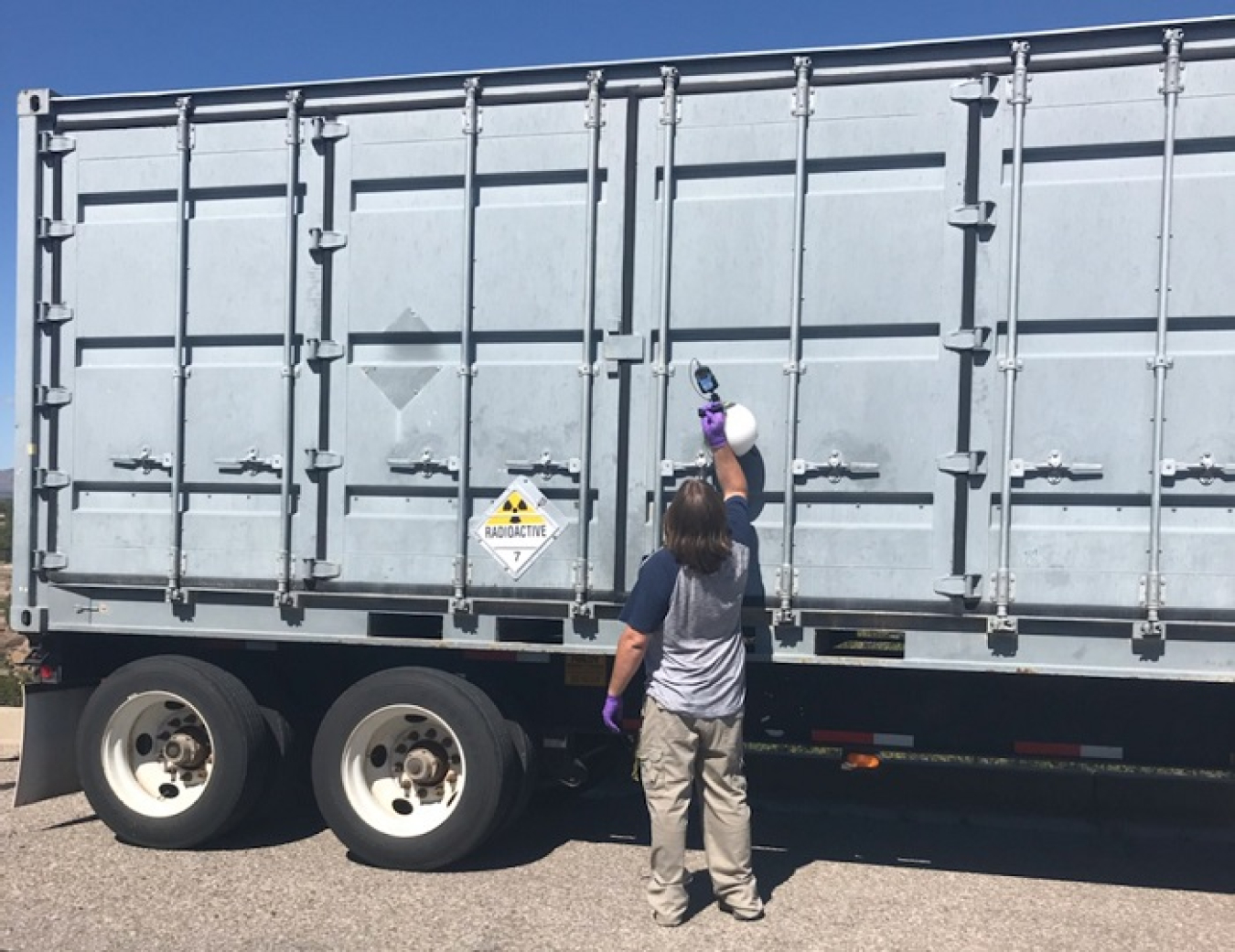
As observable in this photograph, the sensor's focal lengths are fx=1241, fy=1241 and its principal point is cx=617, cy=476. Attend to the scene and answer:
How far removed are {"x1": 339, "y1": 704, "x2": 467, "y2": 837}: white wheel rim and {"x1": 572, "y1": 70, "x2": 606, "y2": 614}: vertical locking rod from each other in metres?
1.04

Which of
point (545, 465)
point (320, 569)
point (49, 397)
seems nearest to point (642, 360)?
point (545, 465)

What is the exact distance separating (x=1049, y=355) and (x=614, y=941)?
2915mm

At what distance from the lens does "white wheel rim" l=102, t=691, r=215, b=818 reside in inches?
238

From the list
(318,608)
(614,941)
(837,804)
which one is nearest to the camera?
(614,941)

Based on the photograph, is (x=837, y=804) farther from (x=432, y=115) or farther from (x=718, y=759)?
(x=432, y=115)

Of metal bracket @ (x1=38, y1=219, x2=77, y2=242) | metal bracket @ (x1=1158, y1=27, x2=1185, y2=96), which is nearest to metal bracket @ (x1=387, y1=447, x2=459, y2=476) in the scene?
metal bracket @ (x1=38, y1=219, x2=77, y2=242)

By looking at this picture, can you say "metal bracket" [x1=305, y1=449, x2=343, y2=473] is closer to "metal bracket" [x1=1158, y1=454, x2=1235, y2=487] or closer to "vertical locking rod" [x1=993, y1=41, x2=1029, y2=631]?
"vertical locking rod" [x1=993, y1=41, x2=1029, y2=631]

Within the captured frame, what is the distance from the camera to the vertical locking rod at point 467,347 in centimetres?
553

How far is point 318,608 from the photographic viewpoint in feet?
18.9

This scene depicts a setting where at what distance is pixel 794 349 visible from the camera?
17.1 feet

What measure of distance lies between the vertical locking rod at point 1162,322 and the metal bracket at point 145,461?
4.36m

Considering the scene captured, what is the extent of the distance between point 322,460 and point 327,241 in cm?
102

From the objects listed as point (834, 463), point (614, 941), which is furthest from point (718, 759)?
point (834, 463)

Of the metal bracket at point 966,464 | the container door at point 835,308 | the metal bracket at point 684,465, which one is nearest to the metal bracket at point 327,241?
the container door at point 835,308
